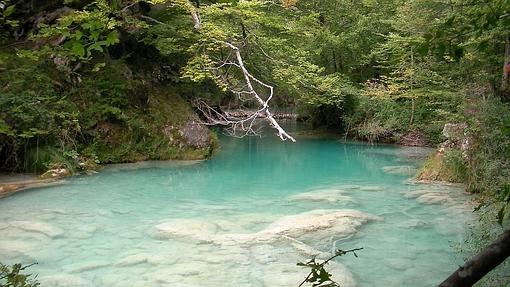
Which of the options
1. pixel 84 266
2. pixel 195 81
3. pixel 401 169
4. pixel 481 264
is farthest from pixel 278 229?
pixel 195 81

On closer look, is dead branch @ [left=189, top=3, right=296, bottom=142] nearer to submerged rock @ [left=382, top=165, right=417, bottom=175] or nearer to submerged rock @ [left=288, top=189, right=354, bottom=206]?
submerged rock @ [left=288, top=189, right=354, bottom=206]

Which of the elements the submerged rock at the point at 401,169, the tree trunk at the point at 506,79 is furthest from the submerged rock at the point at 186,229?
the submerged rock at the point at 401,169

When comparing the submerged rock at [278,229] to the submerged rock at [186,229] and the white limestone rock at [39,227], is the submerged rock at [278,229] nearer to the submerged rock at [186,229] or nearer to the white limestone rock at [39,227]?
the submerged rock at [186,229]

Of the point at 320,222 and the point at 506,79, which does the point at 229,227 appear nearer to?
the point at 320,222

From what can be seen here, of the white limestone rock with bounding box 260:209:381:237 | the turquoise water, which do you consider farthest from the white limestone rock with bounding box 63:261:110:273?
the white limestone rock with bounding box 260:209:381:237

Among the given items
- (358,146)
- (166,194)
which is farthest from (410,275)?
(358,146)

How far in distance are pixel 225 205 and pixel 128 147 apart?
18.1ft

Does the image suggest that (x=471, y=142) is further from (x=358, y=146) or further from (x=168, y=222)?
(x=358, y=146)

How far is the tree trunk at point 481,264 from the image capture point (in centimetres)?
107

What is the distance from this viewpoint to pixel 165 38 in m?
14.2

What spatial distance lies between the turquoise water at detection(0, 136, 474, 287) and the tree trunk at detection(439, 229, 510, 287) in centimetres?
394

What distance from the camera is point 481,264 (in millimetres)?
1091

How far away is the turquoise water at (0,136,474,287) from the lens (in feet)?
17.4

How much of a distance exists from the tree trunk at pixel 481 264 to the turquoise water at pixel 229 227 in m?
3.94
